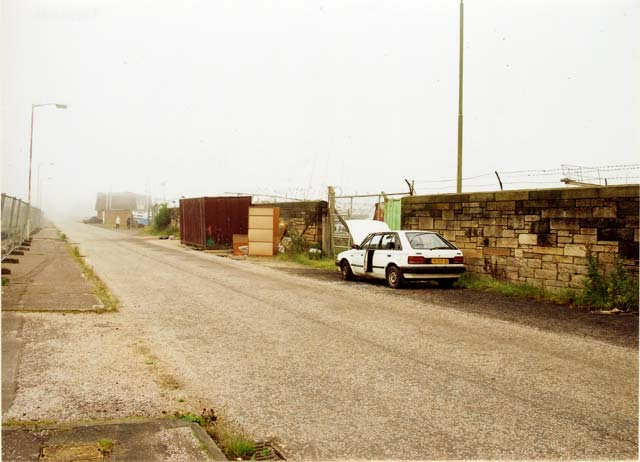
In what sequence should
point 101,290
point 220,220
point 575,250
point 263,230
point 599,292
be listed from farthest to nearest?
point 220,220 → point 263,230 → point 101,290 → point 575,250 → point 599,292

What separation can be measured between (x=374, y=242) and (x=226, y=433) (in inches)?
401

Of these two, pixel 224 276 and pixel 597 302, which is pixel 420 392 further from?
pixel 224 276

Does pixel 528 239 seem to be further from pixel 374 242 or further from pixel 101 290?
pixel 101 290

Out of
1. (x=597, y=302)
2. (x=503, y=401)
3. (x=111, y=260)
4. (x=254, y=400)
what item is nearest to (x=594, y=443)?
(x=503, y=401)

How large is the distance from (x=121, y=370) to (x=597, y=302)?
27.2ft

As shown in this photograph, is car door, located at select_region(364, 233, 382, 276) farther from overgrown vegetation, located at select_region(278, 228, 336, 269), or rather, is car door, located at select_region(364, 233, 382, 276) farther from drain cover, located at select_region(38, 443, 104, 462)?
drain cover, located at select_region(38, 443, 104, 462)

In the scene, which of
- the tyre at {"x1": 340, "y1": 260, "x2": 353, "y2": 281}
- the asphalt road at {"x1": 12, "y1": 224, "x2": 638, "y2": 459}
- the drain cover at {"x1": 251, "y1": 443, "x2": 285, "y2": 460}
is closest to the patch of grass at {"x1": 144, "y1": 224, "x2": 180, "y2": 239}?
the tyre at {"x1": 340, "y1": 260, "x2": 353, "y2": 281}

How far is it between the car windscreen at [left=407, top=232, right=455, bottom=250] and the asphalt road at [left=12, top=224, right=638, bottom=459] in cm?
319

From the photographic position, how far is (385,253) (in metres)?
13.0

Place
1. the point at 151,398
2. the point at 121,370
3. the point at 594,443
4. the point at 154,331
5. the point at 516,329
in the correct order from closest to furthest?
1. the point at 594,443
2. the point at 151,398
3. the point at 121,370
4. the point at 154,331
5. the point at 516,329

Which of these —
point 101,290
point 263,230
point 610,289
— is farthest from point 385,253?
point 263,230

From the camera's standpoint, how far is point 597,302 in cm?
992

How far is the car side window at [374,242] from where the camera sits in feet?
44.4

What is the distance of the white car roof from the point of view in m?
17.7
